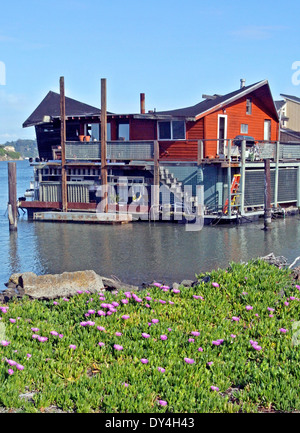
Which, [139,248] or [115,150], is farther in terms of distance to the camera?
[115,150]

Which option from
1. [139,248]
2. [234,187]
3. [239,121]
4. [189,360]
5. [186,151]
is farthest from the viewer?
[239,121]

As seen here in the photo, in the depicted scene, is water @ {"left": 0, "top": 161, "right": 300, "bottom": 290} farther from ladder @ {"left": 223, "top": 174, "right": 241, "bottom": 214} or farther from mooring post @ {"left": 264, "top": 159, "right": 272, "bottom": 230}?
ladder @ {"left": 223, "top": 174, "right": 241, "bottom": 214}

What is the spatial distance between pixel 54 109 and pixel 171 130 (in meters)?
14.1

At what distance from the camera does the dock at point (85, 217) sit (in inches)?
1270

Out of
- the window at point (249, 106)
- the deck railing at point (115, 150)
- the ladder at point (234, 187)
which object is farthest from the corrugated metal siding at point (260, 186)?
the deck railing at point (115, 150)

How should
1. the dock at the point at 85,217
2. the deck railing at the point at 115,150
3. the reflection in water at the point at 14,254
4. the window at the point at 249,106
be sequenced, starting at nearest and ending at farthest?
the reflection in water at the point at 14,254 < the dock at the point at 85,217 < the deck railing at the point at 115,150 < the window at the point at 249,106

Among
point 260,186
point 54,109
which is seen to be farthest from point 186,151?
point 54,109

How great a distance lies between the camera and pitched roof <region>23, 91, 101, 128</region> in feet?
146

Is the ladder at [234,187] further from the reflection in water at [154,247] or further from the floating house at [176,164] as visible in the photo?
the reflection in water at [154,247]

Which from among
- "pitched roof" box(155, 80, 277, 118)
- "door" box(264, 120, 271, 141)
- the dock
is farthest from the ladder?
"door" box(264, 120, 271, 141)

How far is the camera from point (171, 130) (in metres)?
36.1

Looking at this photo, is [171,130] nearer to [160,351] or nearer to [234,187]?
[234,187]
